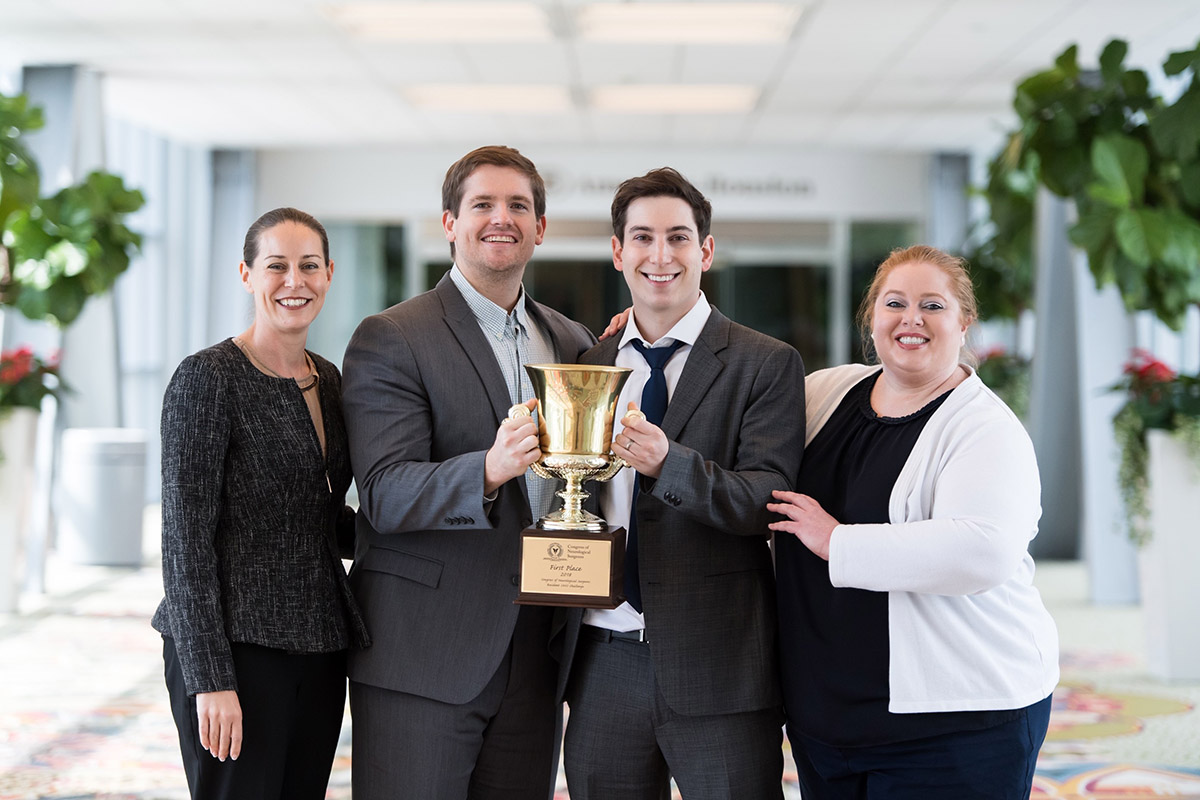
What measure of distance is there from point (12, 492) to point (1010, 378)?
25.3ft

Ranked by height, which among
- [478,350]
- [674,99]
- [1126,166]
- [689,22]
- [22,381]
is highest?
[674,99]

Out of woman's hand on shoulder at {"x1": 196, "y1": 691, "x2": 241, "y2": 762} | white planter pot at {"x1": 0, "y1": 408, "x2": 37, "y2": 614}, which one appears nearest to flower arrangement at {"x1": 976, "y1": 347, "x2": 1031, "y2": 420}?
white planter pot at {"x1": 0, "y1": 408, "x2": 37, "y2": 614}

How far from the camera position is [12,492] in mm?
7156

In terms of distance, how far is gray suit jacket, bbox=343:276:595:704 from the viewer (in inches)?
97.4

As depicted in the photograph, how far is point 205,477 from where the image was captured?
2396mm

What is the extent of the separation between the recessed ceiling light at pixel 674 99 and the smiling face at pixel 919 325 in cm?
771

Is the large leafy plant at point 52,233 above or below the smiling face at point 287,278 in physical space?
above

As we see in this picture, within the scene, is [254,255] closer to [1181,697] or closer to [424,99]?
[1181,697]

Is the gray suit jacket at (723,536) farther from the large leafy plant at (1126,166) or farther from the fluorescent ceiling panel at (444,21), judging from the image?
the fluorescent ceiling panel at (444,21)

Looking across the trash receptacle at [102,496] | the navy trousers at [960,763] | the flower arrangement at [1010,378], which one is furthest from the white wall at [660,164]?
the navy trousers at [960,763]

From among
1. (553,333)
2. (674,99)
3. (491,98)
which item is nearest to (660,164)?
(674,99)

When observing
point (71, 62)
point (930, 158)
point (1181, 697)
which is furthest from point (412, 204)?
point (1181, 697)

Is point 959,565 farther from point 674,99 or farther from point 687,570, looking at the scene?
point 674,99

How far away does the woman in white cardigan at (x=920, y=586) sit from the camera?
7.27 ft
